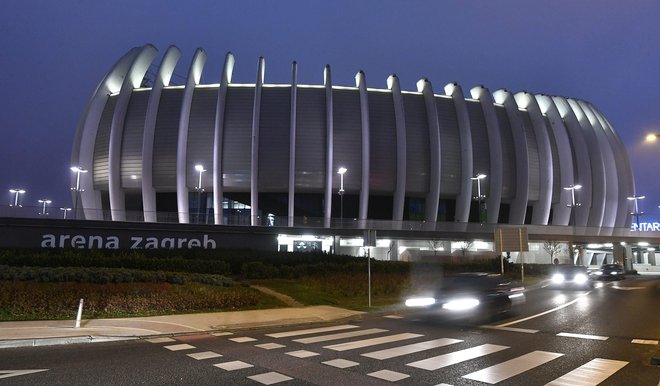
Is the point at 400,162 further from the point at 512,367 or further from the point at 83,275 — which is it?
the point at 512,367

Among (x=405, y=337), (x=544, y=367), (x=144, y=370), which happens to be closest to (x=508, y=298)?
(x=405, y=337)

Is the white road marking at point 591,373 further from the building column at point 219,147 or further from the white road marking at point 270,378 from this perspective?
the building column at point 219,147

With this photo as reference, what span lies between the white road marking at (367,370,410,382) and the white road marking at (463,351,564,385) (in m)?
1.02

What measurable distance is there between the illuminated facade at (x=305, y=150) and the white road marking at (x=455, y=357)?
36.8 metres

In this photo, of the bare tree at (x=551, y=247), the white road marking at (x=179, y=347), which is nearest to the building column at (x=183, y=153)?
the white road marking at (x=179, y=347)

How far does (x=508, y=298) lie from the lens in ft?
50.6

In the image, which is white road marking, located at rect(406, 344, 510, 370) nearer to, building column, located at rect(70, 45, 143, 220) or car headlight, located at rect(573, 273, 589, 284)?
car headlight, located at rect(573, 273, 589, 284)

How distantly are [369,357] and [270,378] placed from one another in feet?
7.77

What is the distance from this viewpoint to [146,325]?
12484 mm

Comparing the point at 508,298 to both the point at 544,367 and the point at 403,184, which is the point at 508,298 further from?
the point at 403,184

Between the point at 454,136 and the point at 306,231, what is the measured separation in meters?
24.3

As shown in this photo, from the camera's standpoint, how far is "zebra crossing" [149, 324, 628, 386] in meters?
7.18

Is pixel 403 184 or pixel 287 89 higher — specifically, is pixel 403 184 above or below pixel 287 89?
below

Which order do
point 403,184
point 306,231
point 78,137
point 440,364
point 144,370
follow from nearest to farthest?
point 144,370, point 440,364, point 306,231, point 403,184, point 78,137
